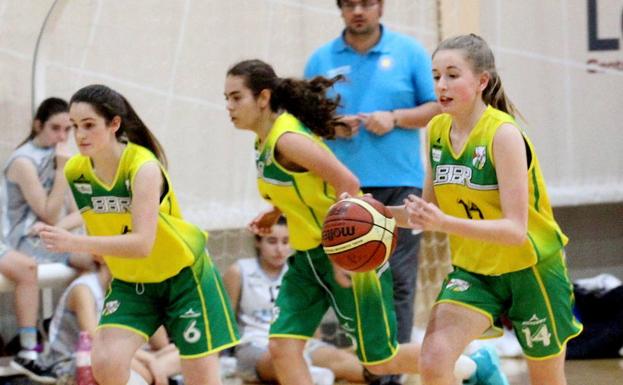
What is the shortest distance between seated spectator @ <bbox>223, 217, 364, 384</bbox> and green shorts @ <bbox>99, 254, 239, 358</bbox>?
6.00ft

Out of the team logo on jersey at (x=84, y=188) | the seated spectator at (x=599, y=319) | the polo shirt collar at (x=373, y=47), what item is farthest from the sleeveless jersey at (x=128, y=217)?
the seated spectator at (x=599, y=319)

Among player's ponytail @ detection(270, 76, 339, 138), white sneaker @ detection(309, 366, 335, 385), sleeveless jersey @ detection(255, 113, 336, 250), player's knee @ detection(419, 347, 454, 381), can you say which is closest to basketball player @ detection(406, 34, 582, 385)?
player's knee @ detection(419, 347, 454, 381)

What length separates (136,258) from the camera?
4082 millimetres

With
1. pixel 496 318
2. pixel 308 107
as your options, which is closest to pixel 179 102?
pixel 308 107

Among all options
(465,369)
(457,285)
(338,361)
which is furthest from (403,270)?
(457,285)

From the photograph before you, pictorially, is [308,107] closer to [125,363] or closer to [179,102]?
[125,363]

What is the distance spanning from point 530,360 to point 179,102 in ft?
11.5

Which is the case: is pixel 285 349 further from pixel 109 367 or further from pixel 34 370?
pixel 34 370

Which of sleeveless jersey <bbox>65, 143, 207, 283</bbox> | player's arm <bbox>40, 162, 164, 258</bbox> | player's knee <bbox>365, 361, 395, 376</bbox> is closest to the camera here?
player's arm <bbox>40, 162, 164, 258</bbox>

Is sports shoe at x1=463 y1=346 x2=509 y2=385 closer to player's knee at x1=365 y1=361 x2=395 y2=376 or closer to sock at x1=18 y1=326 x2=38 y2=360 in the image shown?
player's knee at x1=365 y1=361 x2=395 y2=376

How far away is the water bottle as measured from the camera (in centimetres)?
545

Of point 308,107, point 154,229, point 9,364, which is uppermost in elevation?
point 308,107

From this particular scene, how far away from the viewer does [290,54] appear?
6.93m

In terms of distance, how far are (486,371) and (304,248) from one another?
1036 millimetres
